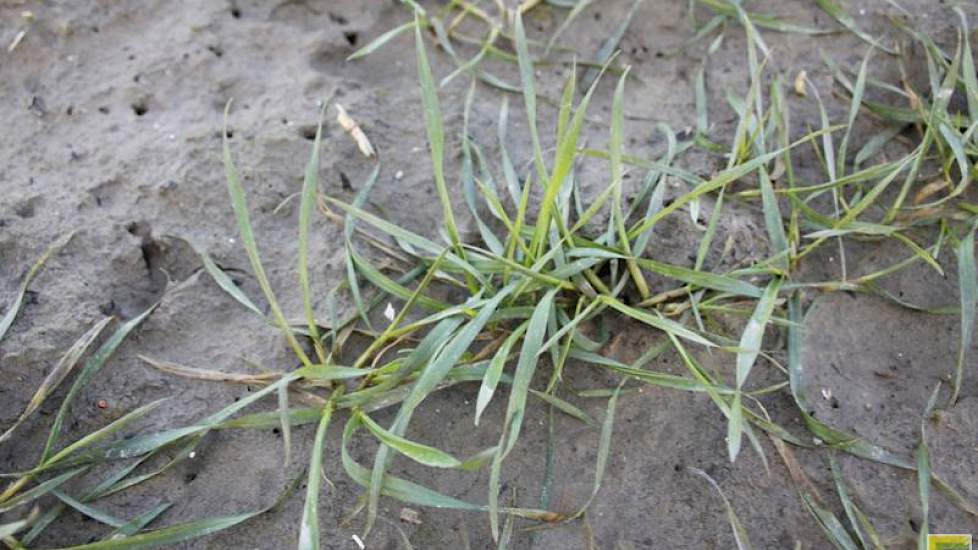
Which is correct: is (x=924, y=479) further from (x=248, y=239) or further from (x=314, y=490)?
(x=248, y=239)

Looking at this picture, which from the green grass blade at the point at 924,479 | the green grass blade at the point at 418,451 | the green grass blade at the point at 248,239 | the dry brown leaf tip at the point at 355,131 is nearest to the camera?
the green grass blade at the point at 418,451

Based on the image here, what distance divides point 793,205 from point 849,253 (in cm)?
16

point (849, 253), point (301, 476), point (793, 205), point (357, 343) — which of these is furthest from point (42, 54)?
point (849, 253)

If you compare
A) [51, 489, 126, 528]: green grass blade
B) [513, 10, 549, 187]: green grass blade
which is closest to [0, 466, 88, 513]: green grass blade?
[51, 489, 126, 528]: green grass blade

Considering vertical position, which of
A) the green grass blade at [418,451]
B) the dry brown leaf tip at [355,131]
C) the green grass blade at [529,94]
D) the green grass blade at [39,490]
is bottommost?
the green grass blade at [39,490]

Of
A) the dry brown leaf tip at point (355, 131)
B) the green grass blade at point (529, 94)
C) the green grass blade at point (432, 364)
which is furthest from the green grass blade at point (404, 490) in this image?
the dry brown leaf tip at point (355, 131)

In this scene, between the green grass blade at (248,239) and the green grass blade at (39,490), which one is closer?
the green grass blade at (39,490)

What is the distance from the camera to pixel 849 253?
1.89m

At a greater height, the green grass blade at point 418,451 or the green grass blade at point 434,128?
the green grass blade at point 434,128

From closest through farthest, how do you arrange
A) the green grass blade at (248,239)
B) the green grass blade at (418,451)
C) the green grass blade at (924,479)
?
the green grass blade at (418,451) < the green grass blade at (924,479) < the green grass blade at (248,239)

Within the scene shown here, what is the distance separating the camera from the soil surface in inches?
63.8

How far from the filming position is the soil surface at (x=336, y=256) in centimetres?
162

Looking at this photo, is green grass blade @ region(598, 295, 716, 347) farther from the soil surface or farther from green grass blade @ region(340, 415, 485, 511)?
green grass blade @ region(340, 415, 485, 511)

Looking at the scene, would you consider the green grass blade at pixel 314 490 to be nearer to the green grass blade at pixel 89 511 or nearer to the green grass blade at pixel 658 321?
the green grass blade at pixel 89 511
